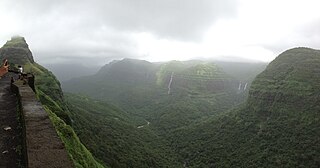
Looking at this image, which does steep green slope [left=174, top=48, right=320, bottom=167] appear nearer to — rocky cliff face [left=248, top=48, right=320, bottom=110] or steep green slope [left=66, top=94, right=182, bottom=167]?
rocky cliff face [left=248, top=48, right=320, bottom=110]

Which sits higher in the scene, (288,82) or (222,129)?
(288,82)

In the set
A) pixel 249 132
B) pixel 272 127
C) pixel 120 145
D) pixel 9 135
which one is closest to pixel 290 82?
pixel 272 127

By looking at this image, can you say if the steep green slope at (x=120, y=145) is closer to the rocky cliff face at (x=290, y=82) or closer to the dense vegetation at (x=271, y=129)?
the dense vegetation at (x=271, y=129)

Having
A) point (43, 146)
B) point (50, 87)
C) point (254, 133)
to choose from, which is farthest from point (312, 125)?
point (43, 146)

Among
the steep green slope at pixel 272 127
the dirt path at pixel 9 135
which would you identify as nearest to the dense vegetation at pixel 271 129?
the steep green slope at pixel 272 127

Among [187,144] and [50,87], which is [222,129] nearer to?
[187,144]

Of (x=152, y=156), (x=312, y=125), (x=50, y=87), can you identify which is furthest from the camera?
(x=152, y=156)
